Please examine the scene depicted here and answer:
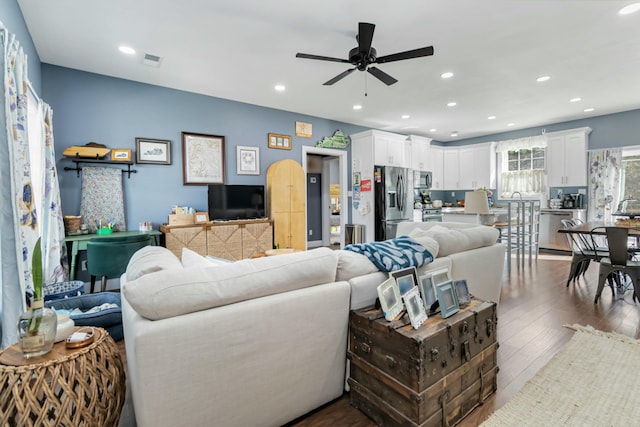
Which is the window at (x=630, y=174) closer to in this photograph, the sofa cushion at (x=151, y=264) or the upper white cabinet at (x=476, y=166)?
the upper white cabinet at (x=476, y=166)

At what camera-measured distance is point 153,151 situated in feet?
14.2

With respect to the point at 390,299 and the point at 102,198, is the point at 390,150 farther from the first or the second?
the point at 390,299

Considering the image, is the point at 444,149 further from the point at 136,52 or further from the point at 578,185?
the point at 136,52

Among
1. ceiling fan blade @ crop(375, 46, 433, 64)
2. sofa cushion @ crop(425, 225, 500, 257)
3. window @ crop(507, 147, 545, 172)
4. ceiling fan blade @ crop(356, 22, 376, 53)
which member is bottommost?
sofa cushion @ crop(425, 225, 500, 257)

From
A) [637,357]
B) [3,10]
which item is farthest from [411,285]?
[3,10]

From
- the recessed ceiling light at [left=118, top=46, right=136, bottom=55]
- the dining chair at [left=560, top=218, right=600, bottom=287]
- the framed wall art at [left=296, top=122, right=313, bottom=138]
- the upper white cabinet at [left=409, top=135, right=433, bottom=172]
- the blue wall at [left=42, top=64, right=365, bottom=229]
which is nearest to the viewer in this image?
the recessed ceiling light at [left=118, top=46, right=136, bottom=55]

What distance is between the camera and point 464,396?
62.2 inches

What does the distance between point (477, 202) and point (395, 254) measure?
3.63 m

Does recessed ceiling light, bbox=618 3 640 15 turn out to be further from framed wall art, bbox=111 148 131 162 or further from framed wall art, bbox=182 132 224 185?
framed wall art, bbox=111 148 131 162

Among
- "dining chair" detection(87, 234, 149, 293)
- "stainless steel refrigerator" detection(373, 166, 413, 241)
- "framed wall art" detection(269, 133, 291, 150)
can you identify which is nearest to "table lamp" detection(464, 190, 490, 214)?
"stainless steel refrigerator" detection(373, 166, 413, 241)

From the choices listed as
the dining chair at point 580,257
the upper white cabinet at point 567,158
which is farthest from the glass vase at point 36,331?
the upper white cabinet at point 567,158

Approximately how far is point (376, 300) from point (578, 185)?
6771mm

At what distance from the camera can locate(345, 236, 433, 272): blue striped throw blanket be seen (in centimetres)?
185

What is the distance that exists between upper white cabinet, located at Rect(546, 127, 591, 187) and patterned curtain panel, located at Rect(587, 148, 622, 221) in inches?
7.4
